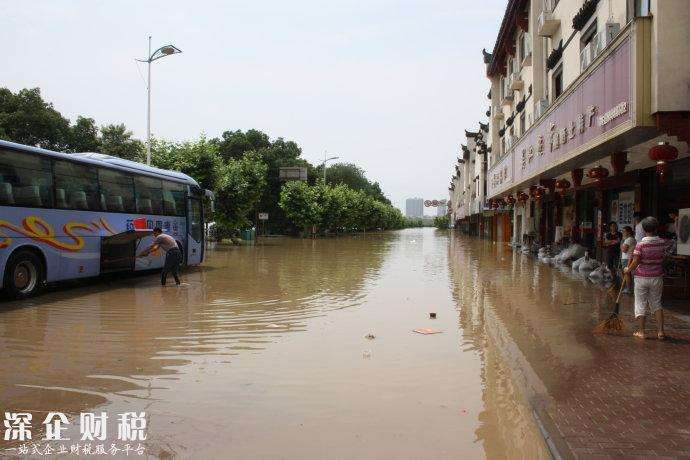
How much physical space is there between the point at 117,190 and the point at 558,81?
16.3 metres

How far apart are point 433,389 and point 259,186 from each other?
113 feet

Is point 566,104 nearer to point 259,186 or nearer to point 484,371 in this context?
point 484,371

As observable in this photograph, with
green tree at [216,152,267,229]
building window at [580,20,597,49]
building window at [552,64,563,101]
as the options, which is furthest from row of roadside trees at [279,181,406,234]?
building window at [580,20,597,49]

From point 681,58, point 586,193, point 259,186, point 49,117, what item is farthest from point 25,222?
point 49,117

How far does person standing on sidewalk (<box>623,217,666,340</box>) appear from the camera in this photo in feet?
26.8

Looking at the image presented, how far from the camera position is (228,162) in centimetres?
6128

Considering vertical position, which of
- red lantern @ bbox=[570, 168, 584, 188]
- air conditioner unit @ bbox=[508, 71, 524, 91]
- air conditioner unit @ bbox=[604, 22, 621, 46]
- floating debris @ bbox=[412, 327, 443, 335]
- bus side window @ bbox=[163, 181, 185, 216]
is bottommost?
floating debris @ bbox=[412, 327, 443, 335]

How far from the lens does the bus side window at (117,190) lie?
1434cm

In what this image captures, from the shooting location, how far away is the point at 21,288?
38.8ft

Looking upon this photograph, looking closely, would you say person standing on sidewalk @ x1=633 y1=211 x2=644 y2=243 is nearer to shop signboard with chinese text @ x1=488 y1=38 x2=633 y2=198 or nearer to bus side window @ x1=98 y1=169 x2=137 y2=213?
Result: shop signboard with chinese text @ x1=488 y1=38 x2=633 y2=198

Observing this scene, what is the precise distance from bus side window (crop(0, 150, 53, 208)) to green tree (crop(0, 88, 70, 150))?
3817 centimetres

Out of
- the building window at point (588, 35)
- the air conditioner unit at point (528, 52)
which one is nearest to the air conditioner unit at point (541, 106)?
the building window at point (588, 35)

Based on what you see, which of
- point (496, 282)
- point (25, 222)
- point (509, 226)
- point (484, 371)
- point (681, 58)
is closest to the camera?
point (484, 371)

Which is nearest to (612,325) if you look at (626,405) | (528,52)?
(626,405)
